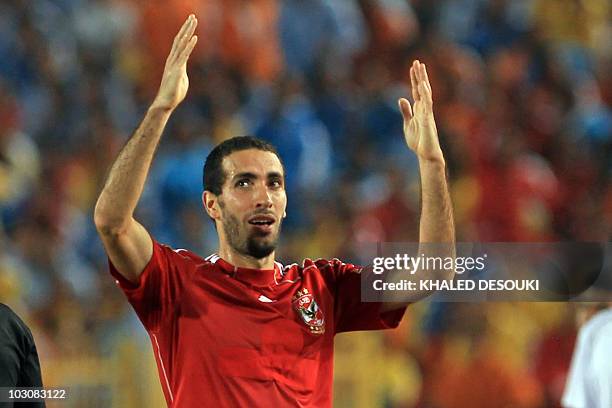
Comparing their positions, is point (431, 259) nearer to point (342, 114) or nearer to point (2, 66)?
point (342, 114)

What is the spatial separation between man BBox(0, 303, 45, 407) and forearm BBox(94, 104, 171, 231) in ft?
1.71

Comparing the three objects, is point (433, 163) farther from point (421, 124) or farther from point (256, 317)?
point (256, 317)

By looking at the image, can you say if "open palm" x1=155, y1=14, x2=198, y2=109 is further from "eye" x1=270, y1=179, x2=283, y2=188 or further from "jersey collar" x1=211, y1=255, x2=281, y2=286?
"jersey collar" x1=211, y1=255, x2=281, y2=286

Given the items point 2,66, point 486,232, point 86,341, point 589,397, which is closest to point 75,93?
point 2,66

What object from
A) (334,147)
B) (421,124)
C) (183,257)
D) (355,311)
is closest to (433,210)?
(421,124)

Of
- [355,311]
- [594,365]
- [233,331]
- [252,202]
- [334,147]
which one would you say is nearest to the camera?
[233,331]

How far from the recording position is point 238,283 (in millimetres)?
2496

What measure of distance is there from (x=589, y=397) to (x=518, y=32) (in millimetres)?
2734

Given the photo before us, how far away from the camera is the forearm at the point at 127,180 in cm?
219

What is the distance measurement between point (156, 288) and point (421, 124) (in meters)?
0.79

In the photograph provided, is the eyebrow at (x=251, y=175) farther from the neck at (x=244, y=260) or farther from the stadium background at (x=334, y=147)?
the stadium background at (x=334, y=147)

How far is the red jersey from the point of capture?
233 centimetres

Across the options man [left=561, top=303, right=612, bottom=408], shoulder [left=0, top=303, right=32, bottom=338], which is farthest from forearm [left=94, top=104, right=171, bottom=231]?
man [left=561, top=303, right=612, bottom=408]

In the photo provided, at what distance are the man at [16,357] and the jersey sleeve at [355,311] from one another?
82 centimetres
